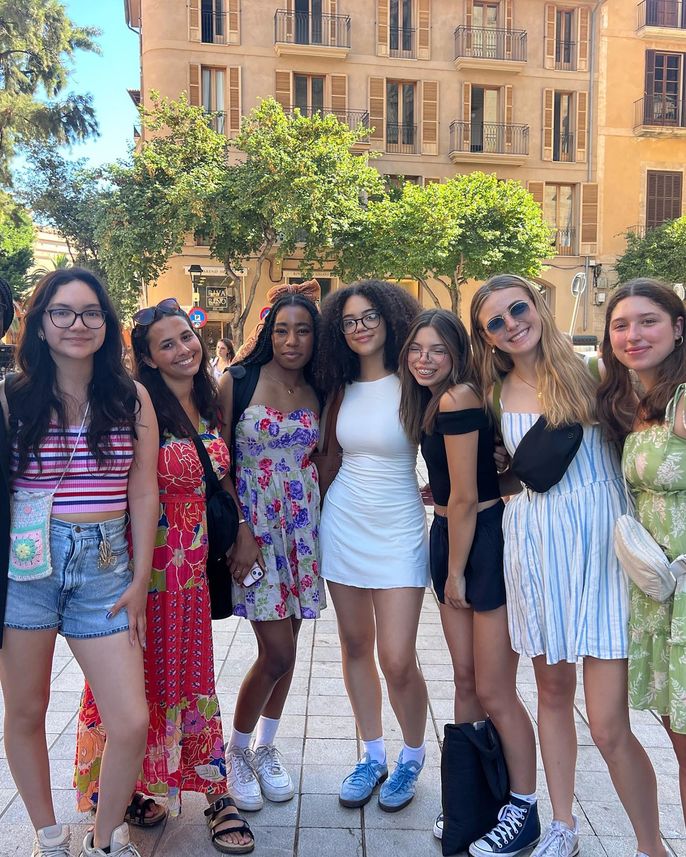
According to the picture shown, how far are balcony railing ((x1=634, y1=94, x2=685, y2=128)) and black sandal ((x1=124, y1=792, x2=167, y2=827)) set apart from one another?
2936 cm

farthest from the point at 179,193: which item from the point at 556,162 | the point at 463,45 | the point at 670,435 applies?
the point at 670,435

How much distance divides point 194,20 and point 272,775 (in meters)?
25.8

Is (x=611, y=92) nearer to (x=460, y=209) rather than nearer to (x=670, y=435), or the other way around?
→ (x=460, y=209)

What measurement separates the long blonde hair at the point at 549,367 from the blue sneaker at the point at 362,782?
1664 millimetres

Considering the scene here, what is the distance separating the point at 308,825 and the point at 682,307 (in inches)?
92.9

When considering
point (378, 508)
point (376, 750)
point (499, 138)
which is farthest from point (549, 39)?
point (376, 750)

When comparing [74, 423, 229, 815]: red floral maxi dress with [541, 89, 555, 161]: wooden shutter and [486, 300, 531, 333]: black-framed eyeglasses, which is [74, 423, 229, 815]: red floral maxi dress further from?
[541, 89, 555, 161]: wooden shutter

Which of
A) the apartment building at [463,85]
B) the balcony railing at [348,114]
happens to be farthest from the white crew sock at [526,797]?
the balcony railing at [348,114]

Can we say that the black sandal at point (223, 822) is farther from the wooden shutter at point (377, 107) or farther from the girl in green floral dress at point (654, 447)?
the wooden shutter at point (377, 107)

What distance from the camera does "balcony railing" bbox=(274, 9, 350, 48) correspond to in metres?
24.3

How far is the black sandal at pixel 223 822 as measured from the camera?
2.63 meters

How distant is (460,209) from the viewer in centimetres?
1970

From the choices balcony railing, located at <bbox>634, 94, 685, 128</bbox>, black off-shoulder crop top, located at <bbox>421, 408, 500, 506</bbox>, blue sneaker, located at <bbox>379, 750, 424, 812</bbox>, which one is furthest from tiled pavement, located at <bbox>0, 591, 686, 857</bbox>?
balcony railing, located at <bbox>634, 94, 685, 128</bbox>

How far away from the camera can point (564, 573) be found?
2.42m
